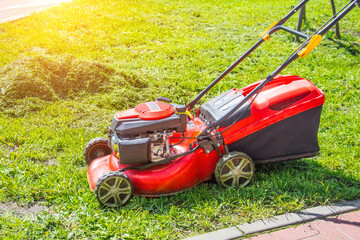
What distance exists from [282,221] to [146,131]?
3.97 ft

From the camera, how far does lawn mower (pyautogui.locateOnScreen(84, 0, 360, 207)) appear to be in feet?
9.91

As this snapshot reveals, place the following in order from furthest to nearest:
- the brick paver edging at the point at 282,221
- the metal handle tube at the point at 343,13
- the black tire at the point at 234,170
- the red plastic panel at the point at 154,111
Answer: the black tire at the point at 234,170
the red plastic panel at the point at 154,111
the metal handle tube at the point at 343,13
the brick paver edging at the point at 282,221

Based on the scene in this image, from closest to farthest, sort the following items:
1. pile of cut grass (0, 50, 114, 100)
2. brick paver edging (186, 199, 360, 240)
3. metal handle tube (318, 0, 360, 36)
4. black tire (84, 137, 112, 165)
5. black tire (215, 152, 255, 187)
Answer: brick paver edging (186, 199, 360, 240) → metal handle tube (318, 0, 360, 36) → black tire (215, 152, 255, 187) → black tire (84, 137, 112, 165) → pile of cut grass (0, 50, 114, 100)

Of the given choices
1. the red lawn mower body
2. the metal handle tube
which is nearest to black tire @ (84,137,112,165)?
the red lawn mower body

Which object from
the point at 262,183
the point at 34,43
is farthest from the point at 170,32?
the point at 262,183

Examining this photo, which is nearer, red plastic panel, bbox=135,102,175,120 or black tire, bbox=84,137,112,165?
red plastic panel, bbox=135,102,175,120

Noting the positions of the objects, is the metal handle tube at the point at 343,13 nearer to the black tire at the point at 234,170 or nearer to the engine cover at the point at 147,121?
the black tire at the point at 234,170

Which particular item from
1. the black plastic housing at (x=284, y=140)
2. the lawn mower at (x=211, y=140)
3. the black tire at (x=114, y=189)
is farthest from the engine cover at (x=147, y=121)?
the black plastic housing at (x=284, y=140)

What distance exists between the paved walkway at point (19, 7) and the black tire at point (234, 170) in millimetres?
6754

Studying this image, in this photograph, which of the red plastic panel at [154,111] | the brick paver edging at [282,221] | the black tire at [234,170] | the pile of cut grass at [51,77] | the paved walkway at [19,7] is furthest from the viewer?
the paved walkway at [19,7]

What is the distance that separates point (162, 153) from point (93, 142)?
80 centimetres

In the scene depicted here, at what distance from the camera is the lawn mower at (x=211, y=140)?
302cm

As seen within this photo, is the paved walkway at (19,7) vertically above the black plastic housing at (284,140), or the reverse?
the paved walkway at (19,7)

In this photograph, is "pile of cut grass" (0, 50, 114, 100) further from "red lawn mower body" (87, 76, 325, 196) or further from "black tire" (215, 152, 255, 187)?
"black tire" (215, 152, 255, 187)
